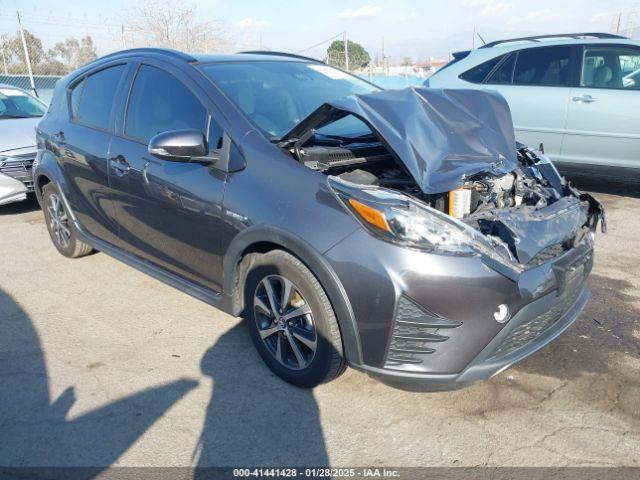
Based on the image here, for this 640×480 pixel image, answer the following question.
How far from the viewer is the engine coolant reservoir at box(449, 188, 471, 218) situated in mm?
2715

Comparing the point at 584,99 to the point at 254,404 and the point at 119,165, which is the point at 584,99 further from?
the point at 254,404

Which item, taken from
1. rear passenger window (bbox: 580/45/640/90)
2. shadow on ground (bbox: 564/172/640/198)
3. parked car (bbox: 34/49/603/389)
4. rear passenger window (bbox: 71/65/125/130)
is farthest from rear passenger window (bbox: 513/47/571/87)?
rear passenger window (bbox: 71/65/125/130)

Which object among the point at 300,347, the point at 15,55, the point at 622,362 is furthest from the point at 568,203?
the point at 15,55

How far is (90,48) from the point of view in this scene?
19.5 metres

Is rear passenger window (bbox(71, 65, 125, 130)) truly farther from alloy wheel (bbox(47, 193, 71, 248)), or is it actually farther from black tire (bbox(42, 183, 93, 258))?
alloy wheel (bbox(47, 193, 71, 248))

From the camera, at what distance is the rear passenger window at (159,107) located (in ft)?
10.2

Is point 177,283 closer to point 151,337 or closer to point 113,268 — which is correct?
point 151,337

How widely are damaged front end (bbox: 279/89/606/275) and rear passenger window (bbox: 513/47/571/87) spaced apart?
357cm

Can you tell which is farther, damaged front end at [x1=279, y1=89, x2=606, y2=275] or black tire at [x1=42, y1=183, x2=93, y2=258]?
black tire at [x1=42, y1=183, x2=93, y2=258]

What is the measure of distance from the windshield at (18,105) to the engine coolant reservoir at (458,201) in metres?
6.95

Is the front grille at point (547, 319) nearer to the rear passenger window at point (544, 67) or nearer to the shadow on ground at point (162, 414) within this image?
the shadow on ground at point (162, 414)

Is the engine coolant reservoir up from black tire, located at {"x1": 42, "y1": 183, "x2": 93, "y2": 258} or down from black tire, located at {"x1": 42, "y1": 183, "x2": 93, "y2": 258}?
up

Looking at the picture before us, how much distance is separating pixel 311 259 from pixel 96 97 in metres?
2.58

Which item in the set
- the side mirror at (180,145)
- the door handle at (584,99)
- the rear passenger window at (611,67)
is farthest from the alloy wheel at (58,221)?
the rear passenger window at (611,67)
